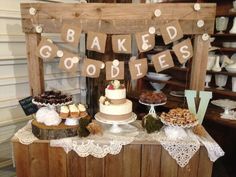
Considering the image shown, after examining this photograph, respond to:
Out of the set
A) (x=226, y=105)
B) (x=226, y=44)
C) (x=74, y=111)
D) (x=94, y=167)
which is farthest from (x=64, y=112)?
(x=226, y=44)

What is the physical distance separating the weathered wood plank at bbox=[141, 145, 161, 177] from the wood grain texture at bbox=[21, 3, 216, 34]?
75cm

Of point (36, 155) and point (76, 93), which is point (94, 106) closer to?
point (76, 93)

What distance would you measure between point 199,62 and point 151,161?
0.71 metres

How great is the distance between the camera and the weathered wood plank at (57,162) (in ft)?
4.43

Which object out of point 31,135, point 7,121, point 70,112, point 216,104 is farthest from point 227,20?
point 7,121

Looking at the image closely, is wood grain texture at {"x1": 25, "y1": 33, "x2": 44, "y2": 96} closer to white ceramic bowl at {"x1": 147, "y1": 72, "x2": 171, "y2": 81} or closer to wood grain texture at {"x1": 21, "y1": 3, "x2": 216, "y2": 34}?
wood grain texture at {"x1": 21, "y1": 3, "x2": 216, "y2": 34}

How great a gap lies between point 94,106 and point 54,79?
1.61 feet

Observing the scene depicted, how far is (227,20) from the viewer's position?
7.55 feet

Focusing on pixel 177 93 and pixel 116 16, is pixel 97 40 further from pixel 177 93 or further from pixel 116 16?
pixel 177 93

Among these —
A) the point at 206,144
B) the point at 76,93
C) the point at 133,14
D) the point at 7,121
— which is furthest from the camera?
the point at 76,93

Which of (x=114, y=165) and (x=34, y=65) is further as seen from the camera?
(x=34, y=65)

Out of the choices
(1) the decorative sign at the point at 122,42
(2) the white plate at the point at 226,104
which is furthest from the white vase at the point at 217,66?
(1) the decorative sign at the point at 122,42

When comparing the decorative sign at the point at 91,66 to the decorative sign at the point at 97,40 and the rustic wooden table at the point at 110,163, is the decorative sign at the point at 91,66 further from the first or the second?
the rustic wooden table at the point at 110,163

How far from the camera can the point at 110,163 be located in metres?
1.37
